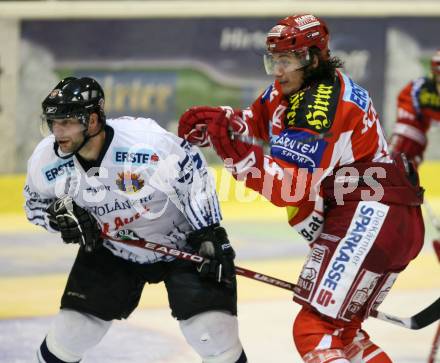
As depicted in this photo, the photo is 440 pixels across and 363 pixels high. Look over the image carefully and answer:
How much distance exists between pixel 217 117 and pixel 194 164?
289 mm

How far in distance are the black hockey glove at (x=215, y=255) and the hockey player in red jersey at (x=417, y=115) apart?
2163 mm

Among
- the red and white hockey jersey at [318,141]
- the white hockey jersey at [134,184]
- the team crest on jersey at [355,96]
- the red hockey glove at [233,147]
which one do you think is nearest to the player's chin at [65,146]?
the white hockey jersey at [134,184]

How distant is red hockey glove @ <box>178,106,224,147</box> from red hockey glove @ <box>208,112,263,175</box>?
0.55 feet

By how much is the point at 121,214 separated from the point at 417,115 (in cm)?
260

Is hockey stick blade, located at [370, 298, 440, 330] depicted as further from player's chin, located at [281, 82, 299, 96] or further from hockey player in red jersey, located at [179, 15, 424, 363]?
player's chin, located at [281, 82, 299, 96]

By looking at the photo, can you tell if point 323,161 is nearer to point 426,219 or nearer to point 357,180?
point 357,180

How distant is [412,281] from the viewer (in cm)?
578

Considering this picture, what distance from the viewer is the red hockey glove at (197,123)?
3.56m

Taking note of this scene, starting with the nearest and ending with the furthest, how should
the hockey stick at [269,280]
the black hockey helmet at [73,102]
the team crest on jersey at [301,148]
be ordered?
the team crest on jersey at [301,148], the black hockey helmet at [73,102], the hockey stick at [269,280]

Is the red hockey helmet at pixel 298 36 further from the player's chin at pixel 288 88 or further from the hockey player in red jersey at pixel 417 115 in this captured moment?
the hockey player in red jersey at pixel 417 115

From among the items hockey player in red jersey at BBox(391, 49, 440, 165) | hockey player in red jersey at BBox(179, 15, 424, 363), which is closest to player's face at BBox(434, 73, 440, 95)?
hockey player in red jersey at BBox(391, 49, 440, 165)

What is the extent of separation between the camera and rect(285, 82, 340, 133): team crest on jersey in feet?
10.9

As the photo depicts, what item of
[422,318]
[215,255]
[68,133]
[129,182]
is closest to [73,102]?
[68,133]

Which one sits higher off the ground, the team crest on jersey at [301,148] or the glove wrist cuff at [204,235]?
the team crest on jersey at [301,148]
